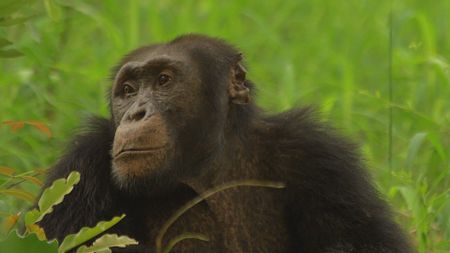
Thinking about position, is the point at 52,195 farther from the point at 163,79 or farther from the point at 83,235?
the point at 163,79

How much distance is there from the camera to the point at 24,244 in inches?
139

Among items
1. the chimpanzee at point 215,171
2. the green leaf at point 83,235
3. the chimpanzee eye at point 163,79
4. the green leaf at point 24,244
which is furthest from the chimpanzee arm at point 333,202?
the green leaf at point 24,244

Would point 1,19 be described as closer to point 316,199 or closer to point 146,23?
point 316,199

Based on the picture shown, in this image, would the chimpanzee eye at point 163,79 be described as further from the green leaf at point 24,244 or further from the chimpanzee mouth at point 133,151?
the green leaf at point 24,244

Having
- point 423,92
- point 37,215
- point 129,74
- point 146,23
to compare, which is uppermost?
point 146,23

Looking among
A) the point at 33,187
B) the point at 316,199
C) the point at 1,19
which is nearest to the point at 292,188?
the point at 316,199

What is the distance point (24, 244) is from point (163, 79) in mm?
A: 2105

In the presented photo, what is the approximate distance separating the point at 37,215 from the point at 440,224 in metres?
2.47

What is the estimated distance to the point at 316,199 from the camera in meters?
5.62

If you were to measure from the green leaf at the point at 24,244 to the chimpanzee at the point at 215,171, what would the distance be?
162 cm

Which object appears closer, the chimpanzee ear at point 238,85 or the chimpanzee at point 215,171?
the chimpanzee at point 215,171

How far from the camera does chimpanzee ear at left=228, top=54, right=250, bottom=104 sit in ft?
19.0

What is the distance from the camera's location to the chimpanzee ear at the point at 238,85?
19.0 ft

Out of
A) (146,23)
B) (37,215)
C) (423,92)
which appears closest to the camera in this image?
(37,215)
